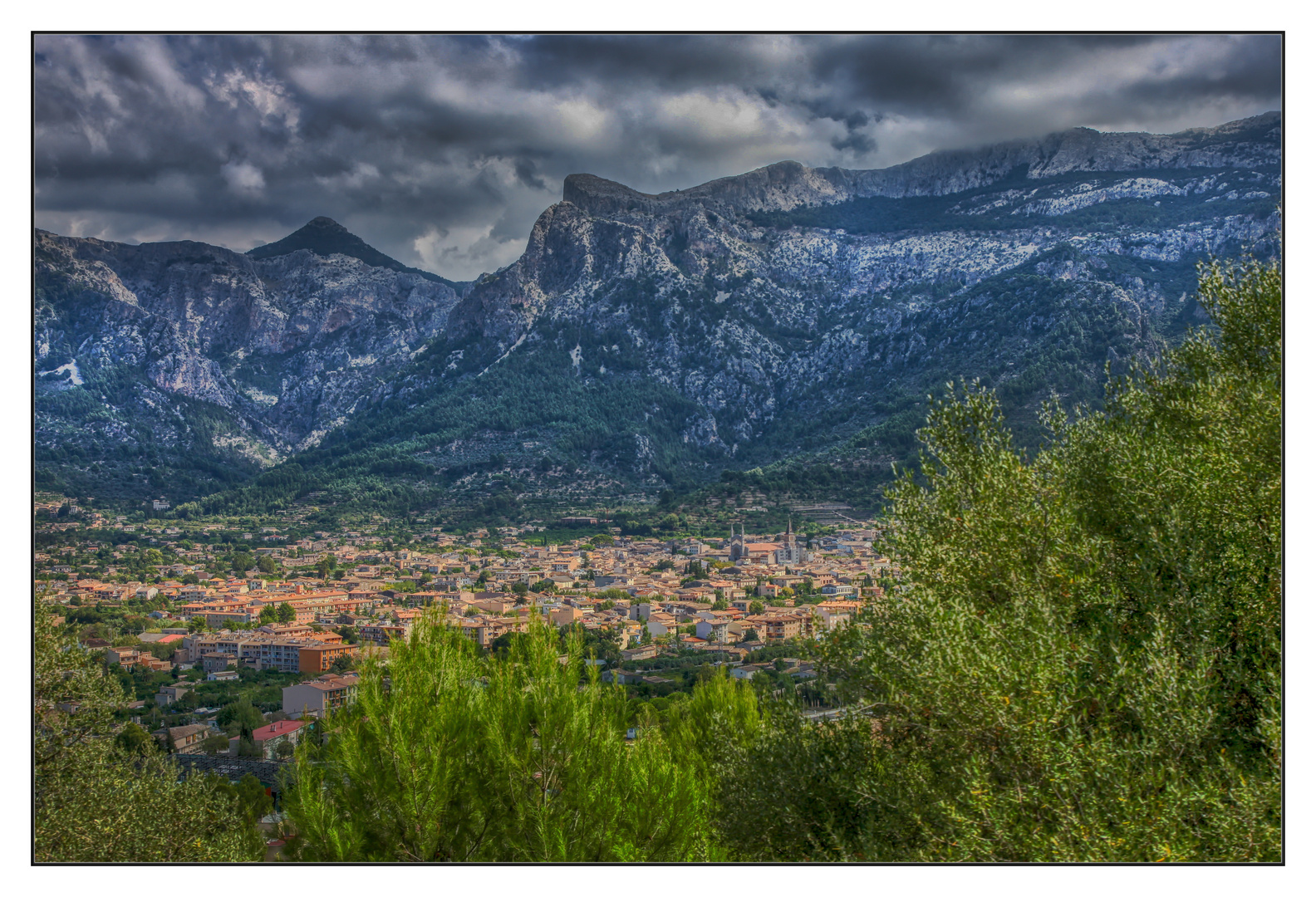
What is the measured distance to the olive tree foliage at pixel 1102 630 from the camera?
4309mm

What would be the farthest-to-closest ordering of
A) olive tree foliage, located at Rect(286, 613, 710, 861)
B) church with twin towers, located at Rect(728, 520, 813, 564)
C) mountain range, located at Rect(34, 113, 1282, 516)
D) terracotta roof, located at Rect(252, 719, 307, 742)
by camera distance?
mountain range, located at Rect(34, 113, 1282, 516) < church with twin towers, located at Rect(728, 520, 813, 564) < terracotta roof, located at Rect(252, 719, 307, 742) < olive tree foliage, located at Rect(286, 613, 710, 861)

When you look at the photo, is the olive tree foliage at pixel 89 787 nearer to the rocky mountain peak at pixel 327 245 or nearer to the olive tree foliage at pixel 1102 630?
the olive tree foliage at pixel 1102 630

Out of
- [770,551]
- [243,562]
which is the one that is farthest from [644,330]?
[243,562]

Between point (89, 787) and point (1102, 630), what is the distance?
8.09m

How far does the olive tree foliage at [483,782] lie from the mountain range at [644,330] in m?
23.8

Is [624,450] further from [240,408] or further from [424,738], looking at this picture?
[424,738]

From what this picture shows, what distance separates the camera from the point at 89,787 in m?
6.85

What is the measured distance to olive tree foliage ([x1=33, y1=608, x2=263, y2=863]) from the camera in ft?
21.2

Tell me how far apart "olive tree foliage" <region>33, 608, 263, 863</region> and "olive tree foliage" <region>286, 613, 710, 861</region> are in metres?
1.55

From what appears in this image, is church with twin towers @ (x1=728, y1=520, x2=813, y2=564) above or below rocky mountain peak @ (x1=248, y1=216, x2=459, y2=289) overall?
below

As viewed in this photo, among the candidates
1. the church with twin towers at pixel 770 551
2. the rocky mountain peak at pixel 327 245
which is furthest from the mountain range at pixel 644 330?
the church with twin towers at pixel 770 551

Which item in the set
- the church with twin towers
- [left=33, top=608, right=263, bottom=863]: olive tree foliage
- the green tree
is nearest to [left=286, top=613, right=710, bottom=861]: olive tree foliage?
[left=33, top=608, right=263, bottom=863]: olive tree foliage

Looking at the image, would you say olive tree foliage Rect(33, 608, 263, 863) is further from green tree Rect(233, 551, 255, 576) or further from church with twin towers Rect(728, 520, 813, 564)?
green tree Rect(233, 551, 255, 576)

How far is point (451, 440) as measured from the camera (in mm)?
50562
